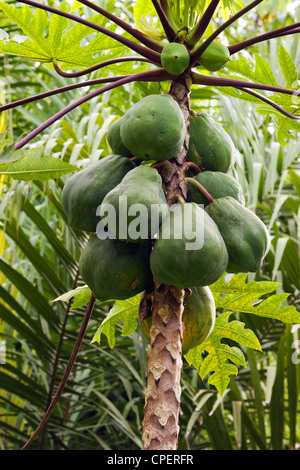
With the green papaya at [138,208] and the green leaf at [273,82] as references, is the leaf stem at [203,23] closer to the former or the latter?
the green leaf at [273,82]

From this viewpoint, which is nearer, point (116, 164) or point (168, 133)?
point (168, 133)

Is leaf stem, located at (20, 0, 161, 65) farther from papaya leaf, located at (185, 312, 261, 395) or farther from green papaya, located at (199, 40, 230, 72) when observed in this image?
papaya leaf, located at (185, 312, 261, 395)

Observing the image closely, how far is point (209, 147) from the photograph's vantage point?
Result: 40.2 inches

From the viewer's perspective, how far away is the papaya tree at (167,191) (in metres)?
0.82

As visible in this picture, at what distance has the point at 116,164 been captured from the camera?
984 millimetres

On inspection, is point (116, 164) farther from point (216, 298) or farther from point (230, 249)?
point (216, 298)

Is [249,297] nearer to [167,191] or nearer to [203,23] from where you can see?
[167,191]

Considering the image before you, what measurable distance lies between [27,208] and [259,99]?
3.72ft

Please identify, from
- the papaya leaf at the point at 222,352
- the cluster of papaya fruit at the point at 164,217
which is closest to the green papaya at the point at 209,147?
the cluster of papaya fruit at the point at 164,217

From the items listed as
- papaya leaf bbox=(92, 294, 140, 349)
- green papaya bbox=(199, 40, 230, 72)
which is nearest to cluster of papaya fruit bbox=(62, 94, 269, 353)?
green papaya bbox=(199, 40, 230, 72)

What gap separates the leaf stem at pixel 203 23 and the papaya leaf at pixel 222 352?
599mm

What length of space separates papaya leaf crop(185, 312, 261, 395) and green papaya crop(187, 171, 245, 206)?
0.35m

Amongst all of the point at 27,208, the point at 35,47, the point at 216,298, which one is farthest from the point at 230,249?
the point at 27,208

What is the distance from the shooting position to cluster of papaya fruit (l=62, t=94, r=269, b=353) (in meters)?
0.83
